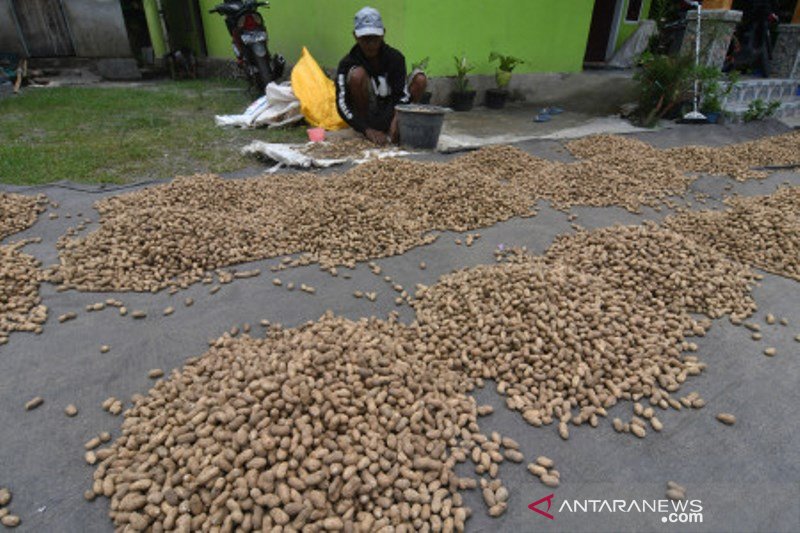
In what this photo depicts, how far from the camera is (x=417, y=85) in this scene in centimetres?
510

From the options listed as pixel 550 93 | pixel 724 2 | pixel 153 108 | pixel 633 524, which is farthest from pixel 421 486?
pixel 724 2

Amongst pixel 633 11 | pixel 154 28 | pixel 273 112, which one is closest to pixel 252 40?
pixel 273 112

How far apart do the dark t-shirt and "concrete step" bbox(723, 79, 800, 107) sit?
4477 millimetres

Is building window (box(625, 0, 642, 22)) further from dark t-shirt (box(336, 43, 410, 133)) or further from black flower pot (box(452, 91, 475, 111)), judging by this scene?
dark t-shirt (box(336, 43, 410, 133))

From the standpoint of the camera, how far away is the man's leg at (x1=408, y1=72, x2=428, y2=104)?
507 cm

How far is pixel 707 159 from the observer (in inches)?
177

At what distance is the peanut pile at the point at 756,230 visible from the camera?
2730 mm

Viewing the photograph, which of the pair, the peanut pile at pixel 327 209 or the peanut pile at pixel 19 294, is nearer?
the peanut pile at pixel 19 294

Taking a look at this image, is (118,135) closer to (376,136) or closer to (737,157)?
(376,136)

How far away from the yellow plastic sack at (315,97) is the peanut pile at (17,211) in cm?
285

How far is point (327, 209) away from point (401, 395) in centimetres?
162

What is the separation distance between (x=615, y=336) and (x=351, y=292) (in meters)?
1.25

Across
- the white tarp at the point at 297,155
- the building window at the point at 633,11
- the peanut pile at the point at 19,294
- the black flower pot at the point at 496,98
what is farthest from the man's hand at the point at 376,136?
the building window at the point at 633,11

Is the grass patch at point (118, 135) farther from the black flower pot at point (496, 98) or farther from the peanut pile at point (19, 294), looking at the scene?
the black flower pot at point (496, 98)
